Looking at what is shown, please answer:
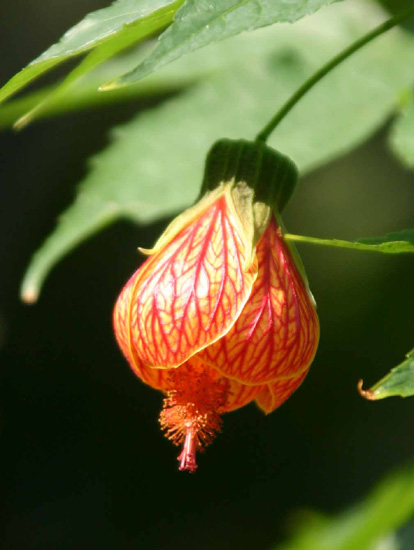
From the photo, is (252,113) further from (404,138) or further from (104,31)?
(104,31)

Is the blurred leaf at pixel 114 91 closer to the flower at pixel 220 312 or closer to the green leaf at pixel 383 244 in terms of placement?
the flower at pixel 220 312

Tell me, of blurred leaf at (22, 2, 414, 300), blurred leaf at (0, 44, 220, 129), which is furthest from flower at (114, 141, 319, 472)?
blurred leaf at (0, 44, 220, 129)

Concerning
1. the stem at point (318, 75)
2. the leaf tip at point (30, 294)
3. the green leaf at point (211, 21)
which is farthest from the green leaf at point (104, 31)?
the leaf tip at point (30, 294)

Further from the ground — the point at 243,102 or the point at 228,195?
the point at 228,195

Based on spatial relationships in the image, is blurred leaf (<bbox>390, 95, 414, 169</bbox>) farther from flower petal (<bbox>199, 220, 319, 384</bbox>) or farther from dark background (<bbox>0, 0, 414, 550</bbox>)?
dark background (<bbox>0, 0, 414, 550</bbox>)

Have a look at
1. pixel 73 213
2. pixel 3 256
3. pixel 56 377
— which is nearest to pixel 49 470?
pixel 56 377

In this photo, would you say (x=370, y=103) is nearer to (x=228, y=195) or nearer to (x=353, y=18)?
(x=353, y=18)
